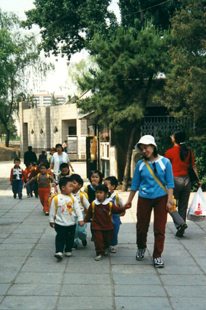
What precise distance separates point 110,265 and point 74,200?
100 centimetres

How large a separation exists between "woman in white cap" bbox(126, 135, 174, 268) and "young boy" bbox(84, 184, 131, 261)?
40 centimetres

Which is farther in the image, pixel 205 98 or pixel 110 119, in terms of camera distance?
pixel 110 119

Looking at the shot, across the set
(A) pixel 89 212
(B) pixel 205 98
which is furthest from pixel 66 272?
(B) pixel 205 98

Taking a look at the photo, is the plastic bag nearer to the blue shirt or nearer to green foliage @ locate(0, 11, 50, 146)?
the blue shirt

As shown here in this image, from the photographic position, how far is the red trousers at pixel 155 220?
5473mm

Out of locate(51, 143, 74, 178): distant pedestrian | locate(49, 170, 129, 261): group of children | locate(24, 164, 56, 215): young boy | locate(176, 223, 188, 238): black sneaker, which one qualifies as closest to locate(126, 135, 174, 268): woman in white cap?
locate(49, 170, 129, 261): group of children

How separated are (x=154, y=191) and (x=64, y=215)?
49.9 inches

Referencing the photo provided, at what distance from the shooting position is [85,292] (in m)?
4.46

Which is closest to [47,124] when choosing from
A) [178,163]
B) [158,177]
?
[178,163]

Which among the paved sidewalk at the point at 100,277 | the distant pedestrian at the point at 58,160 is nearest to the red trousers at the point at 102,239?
the paved sidewalk at the point at 100,277

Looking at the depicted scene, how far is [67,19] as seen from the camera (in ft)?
79.8

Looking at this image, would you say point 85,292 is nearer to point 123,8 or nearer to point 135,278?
point 135,278

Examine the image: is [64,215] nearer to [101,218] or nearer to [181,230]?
[101,218]

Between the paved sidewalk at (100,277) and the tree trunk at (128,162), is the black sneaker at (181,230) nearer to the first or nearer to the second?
the paved sidewalk at (100,277)
